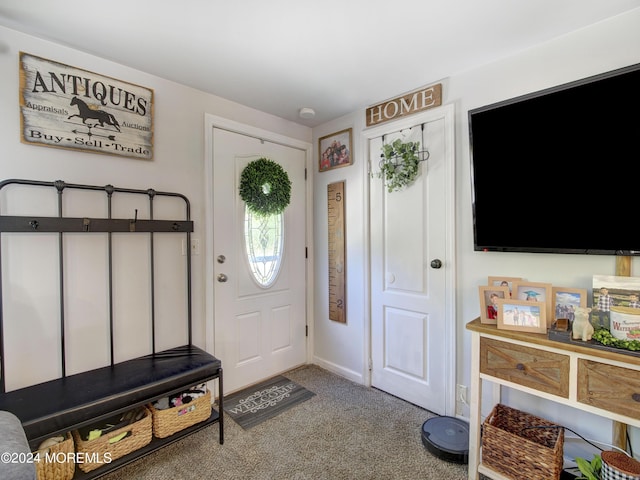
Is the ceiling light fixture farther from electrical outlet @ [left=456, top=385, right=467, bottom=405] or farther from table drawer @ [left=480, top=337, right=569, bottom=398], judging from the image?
electrical outlet @ [left=456, top=385, right=467, bottom=405]

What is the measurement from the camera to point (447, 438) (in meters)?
1.86

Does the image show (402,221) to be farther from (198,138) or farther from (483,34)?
(198,138)

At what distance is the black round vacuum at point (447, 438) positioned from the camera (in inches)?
68.6

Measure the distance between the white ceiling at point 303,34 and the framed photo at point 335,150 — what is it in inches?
22.1

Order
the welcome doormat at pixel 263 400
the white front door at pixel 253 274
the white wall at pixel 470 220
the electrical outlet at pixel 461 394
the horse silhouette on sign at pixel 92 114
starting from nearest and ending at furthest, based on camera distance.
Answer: the white wall at pixel 470 220, the horse silhouette on sign at pixel 92 114, the electrical outlet at pixel 461 394, the welcome doormat at pixel 263 400, the white front door at pixel 253 274

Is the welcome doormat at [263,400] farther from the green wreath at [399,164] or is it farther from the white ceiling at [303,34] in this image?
the white ceiling at [303,34]

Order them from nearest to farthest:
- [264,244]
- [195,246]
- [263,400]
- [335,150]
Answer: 1. [195,246]
2. [263,400]
3. [264,244]
4. [335,150]

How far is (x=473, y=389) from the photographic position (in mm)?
1632

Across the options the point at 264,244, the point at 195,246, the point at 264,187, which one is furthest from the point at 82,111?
the point at 264,244

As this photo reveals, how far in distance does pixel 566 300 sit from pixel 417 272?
2.99 feet

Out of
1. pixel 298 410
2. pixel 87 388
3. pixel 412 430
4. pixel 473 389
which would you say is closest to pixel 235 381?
pixel 298 410

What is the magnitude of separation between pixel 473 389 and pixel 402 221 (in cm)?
120

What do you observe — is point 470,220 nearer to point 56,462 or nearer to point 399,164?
point 399,164

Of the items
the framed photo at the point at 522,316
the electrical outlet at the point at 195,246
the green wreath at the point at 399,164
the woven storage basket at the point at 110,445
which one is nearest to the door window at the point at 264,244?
the electrical outlet at the point at 195,246
